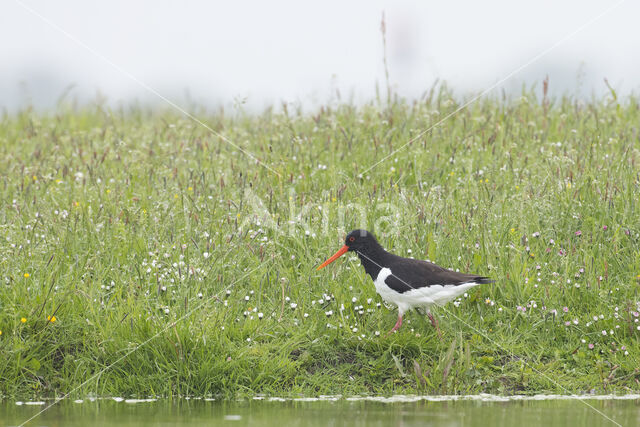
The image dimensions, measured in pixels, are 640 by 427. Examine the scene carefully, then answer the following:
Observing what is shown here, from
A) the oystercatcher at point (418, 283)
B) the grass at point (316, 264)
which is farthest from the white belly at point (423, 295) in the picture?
the grass at point (316, 264)

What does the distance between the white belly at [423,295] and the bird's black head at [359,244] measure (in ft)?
1.82

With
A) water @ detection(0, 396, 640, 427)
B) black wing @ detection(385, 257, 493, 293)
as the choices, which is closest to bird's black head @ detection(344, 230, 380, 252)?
black wing @ detection(385, 257, 493, 293)

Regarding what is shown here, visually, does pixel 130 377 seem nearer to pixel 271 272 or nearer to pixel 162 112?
pixel 271 272

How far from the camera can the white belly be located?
247 inches

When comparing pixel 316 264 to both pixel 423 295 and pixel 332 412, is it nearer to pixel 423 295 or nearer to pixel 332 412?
pixel 423 295

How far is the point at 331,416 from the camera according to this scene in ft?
16.3

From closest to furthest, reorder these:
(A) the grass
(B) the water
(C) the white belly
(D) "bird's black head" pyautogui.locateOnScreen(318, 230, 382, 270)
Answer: (B) the water
(A) the grass
(C) the white belly
(D) "bird's black head" pyautogui.locateOnScreen(318, 230, 382, 270)

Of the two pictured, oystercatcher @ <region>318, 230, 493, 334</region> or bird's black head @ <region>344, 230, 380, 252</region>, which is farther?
bird's black head @ <region>344, 230, 380, 252</region>

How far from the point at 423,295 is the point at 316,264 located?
139 cm

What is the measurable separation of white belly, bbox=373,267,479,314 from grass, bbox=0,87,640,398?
0.27m

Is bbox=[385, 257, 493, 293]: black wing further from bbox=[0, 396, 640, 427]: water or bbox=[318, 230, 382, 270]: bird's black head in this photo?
bbox=[0, 396, 640, 427]: water

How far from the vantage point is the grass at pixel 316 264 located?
6012 mm

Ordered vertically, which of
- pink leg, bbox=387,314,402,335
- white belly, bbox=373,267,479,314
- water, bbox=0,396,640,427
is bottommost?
water, bbox=0,396,640,427

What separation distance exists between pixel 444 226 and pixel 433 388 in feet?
7.23
